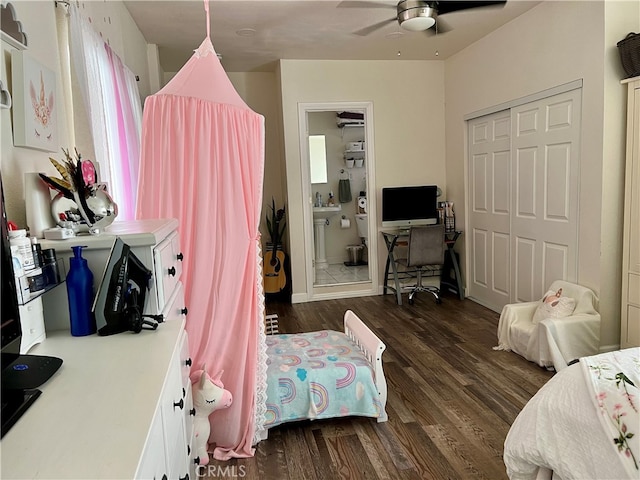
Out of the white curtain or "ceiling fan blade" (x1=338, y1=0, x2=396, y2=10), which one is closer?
the white curtain

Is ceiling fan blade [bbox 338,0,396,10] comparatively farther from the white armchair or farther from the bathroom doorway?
the white armchair

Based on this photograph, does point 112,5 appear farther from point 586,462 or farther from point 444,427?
point 586,462

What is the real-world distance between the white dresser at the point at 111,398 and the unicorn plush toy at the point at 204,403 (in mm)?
193

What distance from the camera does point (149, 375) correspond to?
1129mm

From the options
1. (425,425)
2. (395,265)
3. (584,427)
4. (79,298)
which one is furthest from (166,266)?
(395,265)

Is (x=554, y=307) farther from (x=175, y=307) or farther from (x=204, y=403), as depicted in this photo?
(x=175, y=307)

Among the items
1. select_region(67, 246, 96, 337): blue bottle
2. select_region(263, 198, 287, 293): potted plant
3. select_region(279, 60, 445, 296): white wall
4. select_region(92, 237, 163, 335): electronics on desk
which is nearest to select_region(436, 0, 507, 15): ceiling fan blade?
select_region(279, 60, 445, 296): white wall

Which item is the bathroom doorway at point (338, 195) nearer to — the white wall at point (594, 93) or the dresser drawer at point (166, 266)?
the white wall at point (594, 93)

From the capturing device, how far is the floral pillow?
3238mm

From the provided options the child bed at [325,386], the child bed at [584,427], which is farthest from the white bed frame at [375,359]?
the child bed at [584,427]

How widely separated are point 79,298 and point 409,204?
416 centimetres

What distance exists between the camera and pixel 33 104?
5.32 ft

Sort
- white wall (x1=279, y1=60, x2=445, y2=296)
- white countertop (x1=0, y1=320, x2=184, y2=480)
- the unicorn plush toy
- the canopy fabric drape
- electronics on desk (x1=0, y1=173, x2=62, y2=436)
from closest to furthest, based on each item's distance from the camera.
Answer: white countertop (x1=0, y1=320, x2=184, y2=480)
electronics on desk (x1=0, y1=173, x2=62, y2=436)
the unicorn plush toy
the canopy fabric drape
white wall (x1=279, y1=60, x2=445, y2=296)

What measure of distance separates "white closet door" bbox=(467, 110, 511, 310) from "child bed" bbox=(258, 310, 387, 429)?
7.64 feet
